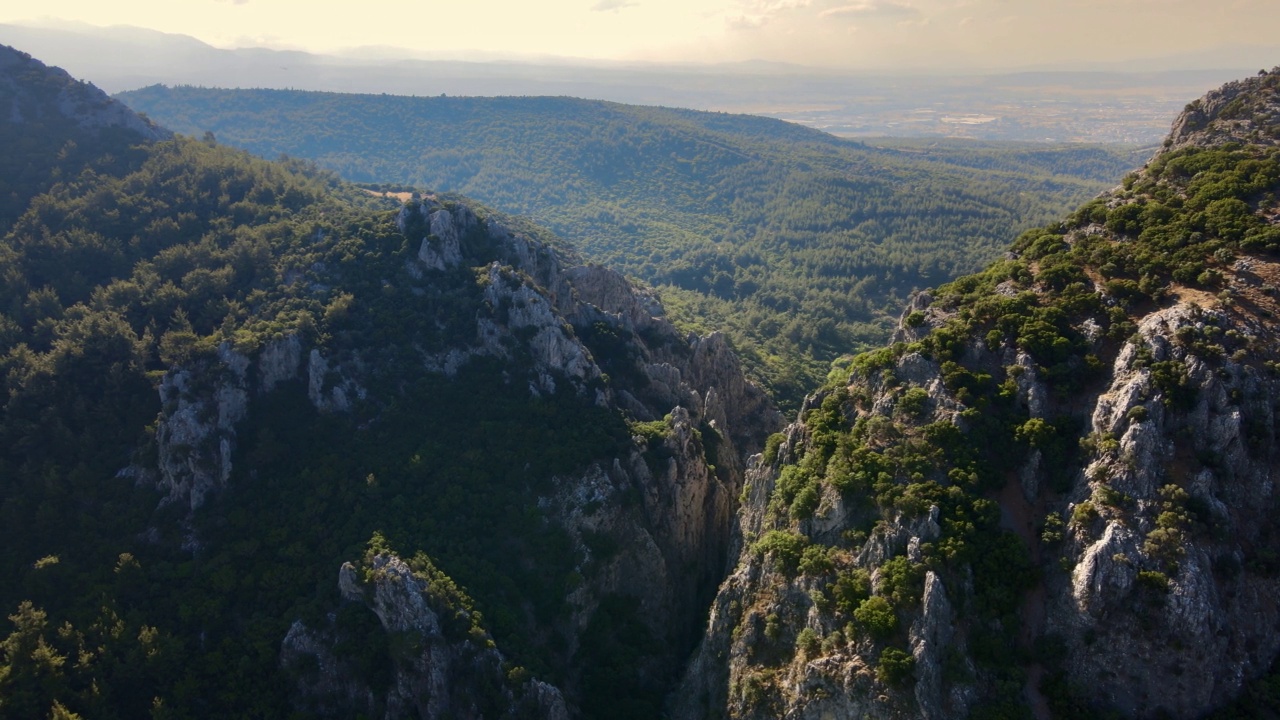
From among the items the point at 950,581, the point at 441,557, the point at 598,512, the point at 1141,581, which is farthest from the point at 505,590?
the point at 1141,581

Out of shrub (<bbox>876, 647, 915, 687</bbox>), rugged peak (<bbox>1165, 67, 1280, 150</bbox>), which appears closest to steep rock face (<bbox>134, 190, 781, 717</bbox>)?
shrub (<bbox>876, 647, 915, 687</bbox>)

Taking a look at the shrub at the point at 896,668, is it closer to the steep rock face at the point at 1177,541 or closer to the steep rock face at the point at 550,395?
the steep rock face at the point at 1177,541

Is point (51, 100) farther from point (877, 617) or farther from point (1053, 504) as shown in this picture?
point (1053, 504)

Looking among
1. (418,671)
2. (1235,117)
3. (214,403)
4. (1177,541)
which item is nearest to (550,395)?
(418,671)

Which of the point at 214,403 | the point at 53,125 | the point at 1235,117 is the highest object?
the point at 53,125

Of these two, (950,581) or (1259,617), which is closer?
(1259,617)

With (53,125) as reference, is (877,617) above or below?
below

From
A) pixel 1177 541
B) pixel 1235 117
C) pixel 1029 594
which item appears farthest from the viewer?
pixel 1235 117

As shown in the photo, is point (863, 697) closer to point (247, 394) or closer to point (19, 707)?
point (19, 707)
